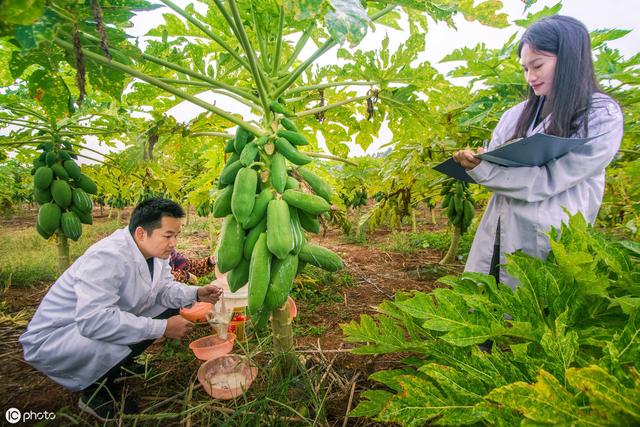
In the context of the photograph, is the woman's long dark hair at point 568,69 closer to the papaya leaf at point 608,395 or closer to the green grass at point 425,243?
the papaya leaf at point 608,395

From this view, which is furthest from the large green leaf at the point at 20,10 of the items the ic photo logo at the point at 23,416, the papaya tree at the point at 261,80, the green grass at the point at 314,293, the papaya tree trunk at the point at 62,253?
the papaya tree trunk at the point at 62,253

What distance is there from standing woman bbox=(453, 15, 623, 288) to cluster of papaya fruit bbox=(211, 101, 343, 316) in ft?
2.56

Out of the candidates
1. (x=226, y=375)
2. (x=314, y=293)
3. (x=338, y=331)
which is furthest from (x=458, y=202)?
(x=226, y=375)

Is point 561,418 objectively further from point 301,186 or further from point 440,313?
point 301,186

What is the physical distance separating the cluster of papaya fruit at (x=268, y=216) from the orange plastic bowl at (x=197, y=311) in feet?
3.67

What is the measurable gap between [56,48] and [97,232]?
10595mm

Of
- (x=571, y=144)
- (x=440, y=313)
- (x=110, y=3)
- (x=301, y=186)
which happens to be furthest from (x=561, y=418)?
(x=110, y=3)

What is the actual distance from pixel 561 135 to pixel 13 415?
301 centimetres

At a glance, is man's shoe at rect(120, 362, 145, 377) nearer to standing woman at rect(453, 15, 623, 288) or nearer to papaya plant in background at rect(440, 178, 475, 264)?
standing woman at rect(453, 15, 623, 288)

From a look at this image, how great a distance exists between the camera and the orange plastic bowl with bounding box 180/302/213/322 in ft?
7.88

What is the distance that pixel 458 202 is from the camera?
3.95 m

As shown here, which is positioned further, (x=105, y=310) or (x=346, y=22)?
(x=105, y=310)

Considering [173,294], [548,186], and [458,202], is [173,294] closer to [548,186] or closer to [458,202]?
[548,186]

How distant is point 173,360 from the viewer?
228 centimetres
